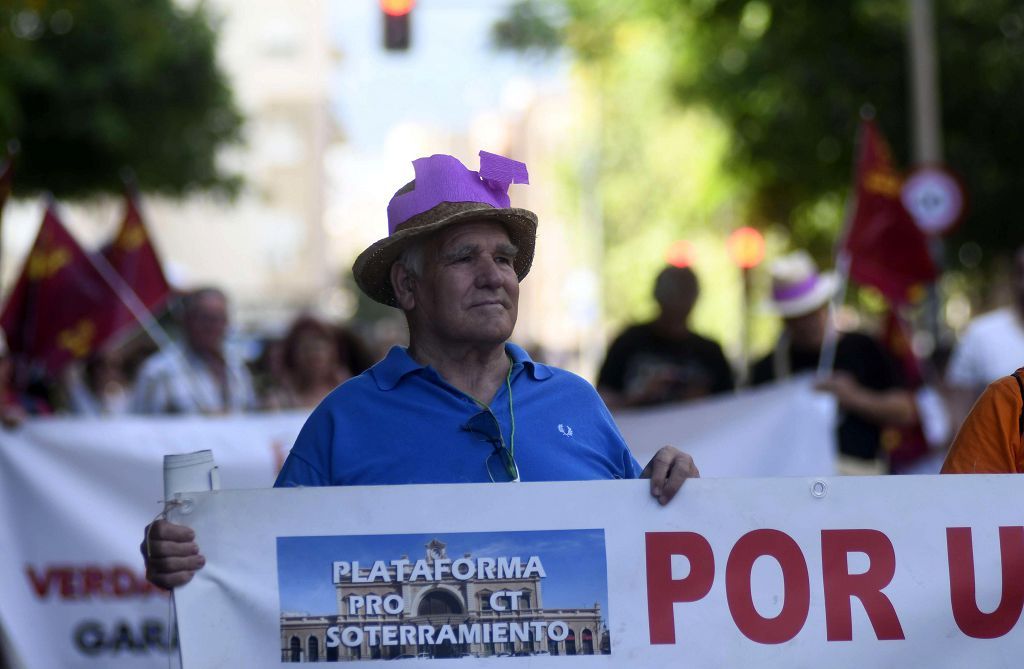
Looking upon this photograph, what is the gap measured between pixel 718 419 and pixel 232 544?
4.76m

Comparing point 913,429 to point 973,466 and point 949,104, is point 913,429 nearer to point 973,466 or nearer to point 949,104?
point 973,466

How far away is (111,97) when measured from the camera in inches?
861

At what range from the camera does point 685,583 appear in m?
3.49

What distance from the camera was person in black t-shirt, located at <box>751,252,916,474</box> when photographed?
777cm

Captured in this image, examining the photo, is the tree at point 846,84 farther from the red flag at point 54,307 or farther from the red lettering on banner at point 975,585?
the red lettering on banner at point 975,585

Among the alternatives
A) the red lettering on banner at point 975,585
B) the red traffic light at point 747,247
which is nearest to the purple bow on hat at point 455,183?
the red lettering on banner at point 975,585

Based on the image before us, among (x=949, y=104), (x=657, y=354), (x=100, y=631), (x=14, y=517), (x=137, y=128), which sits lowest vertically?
(x=100, y=631)

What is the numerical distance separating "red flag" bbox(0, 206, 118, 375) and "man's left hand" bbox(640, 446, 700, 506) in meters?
5.53

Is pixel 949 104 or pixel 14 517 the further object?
pixel 949 104

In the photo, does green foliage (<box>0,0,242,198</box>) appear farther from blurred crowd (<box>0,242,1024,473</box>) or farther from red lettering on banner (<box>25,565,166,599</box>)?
red lettering on banner (<box>25,565,166,599</box>)

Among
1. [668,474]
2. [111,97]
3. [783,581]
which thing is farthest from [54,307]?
[111,97]

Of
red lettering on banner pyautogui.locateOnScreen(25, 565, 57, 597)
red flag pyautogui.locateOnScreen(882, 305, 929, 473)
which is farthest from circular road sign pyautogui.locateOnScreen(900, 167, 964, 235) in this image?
red lettering on banner pyautogui.locateOnScreen(25, 565, 57, 597)

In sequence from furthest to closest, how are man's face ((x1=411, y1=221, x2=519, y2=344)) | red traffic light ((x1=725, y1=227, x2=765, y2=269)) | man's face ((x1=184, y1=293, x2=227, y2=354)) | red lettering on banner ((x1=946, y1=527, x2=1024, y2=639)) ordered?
red traffic light ((x1=725, y1=227, x2=765, y2=269))
man's face ((x1=184, y1=293, x2=227, y2=354))
man's face ((x1=411, y1=221, x2=519, y2=344))
red lettering on banner ((x1=946, y1=527, x2=1024, y2=639))

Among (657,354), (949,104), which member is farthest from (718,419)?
(949,104)
